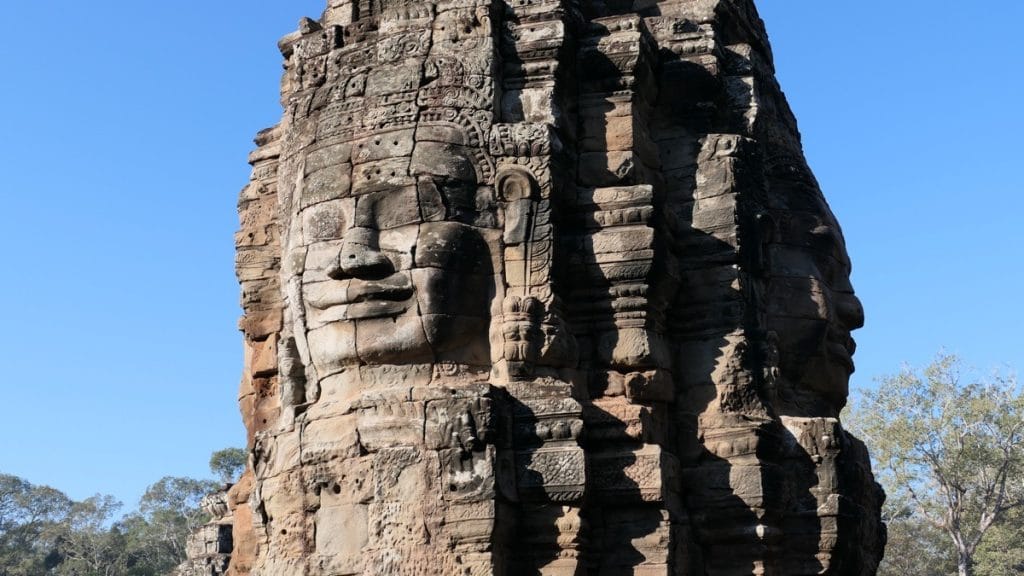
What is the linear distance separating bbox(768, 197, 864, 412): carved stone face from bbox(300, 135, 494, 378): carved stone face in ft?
8.58

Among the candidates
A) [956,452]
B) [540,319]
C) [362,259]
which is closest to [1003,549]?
[956,452]

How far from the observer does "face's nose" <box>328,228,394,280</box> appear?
10.2 meters

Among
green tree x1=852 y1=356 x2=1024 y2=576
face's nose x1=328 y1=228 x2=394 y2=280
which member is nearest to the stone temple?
face's nose x1=328 y1=228 x2=394 y2=280

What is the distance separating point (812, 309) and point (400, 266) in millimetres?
3403

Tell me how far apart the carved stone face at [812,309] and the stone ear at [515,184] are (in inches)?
91.9

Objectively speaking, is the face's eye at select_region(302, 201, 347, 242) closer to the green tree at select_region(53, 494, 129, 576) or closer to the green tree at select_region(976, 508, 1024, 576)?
the green tree at select_region(976, 508, 1024, 576)

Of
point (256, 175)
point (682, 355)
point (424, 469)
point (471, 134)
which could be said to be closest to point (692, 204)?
point (682, 355)

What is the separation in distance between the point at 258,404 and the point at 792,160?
4890 millimetres

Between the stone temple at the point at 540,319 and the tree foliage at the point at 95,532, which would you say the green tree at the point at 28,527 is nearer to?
the tree foliage at the point at 95,532

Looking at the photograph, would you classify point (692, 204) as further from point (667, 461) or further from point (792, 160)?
point (667, 461)

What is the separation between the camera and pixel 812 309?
1159 centimetres

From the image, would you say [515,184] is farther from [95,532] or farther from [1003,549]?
[95,532]

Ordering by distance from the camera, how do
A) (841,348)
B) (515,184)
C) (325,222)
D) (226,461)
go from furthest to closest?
(226,461) < (841,348) < (325,222) < (515,184)

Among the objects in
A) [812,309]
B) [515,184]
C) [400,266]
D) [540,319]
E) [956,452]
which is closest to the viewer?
[540,319]
